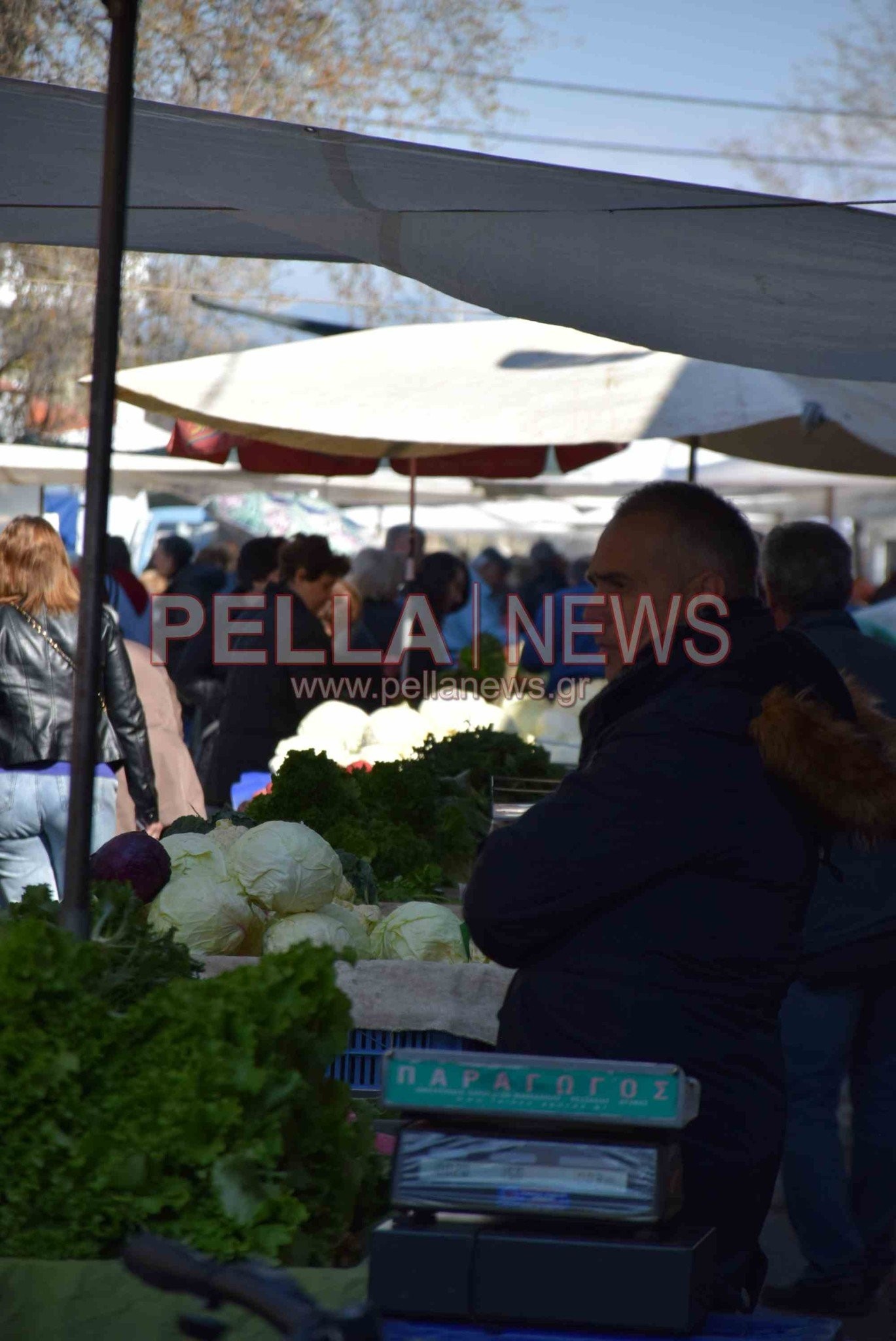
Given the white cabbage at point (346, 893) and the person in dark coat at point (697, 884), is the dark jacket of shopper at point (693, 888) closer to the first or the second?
the person in dark coat at point (697, 884)

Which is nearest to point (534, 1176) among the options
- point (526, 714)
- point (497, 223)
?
point (497, 223)

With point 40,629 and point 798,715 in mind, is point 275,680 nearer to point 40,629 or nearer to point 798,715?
point 40,629

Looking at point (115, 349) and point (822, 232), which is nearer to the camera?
point (115, 349)

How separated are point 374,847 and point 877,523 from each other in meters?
45.0

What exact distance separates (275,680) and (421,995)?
163 inches

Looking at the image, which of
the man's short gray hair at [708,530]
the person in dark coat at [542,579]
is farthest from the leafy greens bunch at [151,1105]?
the person in dark coat at [542,579]

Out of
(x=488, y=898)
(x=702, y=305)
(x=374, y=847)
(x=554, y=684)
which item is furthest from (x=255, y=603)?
(x=488, y=898)

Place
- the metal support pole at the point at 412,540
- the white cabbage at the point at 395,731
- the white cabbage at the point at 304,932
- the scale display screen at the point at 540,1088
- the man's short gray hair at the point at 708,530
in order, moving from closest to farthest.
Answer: the scale display screen at the point at 540,1088 < the man's short gray hair at the point at 708,530 < the white cabbage at the point at 304,932 < the white cabbage at the point at 395,731 < the metal support pole at the point at 412,540

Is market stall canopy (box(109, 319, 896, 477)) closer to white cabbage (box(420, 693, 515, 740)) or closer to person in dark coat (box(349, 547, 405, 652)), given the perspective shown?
white cabbage (box(420, 693, 515, 740))

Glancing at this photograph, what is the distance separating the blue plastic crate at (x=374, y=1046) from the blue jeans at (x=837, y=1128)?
170 cm

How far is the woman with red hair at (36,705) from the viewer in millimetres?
5852

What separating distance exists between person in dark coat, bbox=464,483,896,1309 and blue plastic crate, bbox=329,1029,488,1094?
98cm

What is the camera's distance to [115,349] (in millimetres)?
1875

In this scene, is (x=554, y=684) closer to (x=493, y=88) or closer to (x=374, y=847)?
(x=374, y=847)
